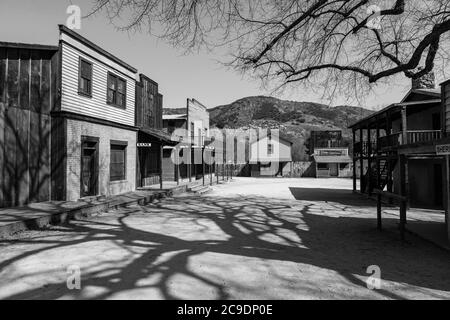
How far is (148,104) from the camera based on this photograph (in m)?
21.1

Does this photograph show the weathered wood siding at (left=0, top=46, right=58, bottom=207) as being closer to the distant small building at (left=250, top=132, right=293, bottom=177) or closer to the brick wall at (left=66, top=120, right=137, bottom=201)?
the brick wall at (left=66, top=120, right=137, bottom=201)

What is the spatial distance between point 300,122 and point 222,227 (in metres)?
128

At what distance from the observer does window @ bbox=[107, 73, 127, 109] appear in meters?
15.6

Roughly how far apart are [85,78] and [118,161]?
14.3 ft

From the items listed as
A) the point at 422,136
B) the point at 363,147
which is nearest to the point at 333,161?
the point at 363,147

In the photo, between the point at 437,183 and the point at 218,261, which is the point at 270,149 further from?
the point at 218,261

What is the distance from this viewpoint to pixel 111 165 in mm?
15539

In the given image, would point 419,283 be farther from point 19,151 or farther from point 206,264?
point 19,151

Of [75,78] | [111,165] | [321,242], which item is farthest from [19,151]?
[321,242]

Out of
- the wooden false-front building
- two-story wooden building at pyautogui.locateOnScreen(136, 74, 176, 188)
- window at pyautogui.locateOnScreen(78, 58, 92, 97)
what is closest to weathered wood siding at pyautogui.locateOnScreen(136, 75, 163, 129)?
two-story wooden building at pyautogui.locateOnScreen(136, 74, 176, 188)

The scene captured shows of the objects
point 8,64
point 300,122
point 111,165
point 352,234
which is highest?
point 300,122

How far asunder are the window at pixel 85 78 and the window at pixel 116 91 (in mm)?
1548

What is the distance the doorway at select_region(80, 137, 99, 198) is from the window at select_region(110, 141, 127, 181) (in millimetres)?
1469
